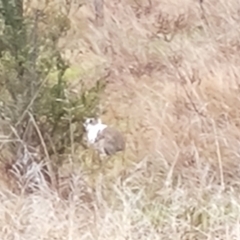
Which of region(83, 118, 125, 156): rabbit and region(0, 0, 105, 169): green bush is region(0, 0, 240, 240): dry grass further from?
region(0, 0, 105, 169): green bush

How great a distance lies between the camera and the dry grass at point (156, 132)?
3.70m

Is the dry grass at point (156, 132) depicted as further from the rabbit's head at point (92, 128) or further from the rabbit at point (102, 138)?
the rabbit's head at point (92, 128)

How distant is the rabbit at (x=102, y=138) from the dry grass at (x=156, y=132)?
6 centimetres

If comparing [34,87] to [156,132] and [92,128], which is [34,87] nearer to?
[92,128]

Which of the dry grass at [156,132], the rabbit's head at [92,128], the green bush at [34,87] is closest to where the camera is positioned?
the dry grass at [156,132]

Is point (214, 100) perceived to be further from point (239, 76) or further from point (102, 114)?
point (102, 114)

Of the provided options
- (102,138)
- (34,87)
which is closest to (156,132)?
(102,138)

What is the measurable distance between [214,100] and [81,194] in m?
1.37

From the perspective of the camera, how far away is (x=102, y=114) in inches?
187

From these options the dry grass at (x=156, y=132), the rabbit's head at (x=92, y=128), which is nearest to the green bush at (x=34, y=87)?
the rabbit's head at (x=92, y=128)

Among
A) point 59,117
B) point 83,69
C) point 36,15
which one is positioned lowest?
point 83,69

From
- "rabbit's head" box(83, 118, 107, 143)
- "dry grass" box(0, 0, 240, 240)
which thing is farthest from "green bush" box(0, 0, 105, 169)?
"dry grass" box(0, 0, 240, 240)

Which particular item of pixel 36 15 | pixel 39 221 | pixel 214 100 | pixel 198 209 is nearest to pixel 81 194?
pixel 39 221

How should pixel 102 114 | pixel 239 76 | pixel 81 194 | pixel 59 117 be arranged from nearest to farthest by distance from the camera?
pixel 81 194
pixel 59 117
pixel 102 114
pixel 239 76
